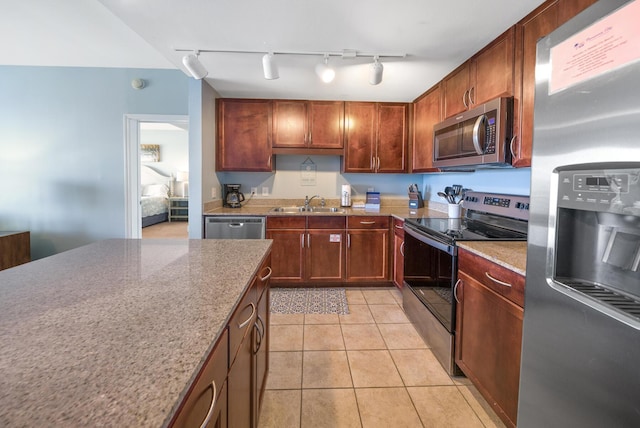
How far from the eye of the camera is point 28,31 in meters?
2.58

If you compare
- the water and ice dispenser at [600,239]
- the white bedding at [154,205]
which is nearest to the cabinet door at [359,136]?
the water and ice dispenser at [600,239]

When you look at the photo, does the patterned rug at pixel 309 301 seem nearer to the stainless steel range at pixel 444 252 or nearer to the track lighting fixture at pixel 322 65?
the stainless steel range at pixel 444 252

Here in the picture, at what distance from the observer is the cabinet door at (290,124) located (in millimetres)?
3447

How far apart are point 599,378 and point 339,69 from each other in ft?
8.31

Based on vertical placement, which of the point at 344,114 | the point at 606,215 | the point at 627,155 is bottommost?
the point at 606,215

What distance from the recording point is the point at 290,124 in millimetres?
3473

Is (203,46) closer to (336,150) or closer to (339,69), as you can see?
(339,69)

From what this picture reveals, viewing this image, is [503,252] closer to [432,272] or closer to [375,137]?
[432,272]

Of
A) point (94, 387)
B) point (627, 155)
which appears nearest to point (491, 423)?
point (627, 155)

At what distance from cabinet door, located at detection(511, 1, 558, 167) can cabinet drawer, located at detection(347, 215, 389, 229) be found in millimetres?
1590

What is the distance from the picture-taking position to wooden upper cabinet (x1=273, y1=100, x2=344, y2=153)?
3.46 metres

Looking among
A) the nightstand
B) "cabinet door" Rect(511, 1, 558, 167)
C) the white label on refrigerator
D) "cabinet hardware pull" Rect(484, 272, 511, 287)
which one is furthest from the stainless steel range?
the nightstand

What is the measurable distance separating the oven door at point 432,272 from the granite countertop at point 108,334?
125 centimetres

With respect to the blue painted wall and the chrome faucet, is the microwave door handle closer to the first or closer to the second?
the chrome faucet
